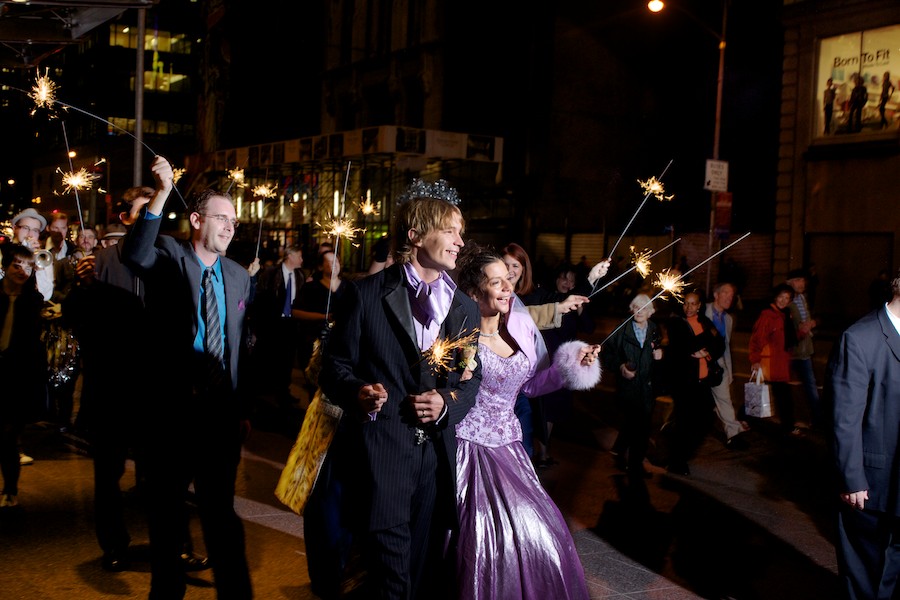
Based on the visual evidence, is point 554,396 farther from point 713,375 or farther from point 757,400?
point 757,400

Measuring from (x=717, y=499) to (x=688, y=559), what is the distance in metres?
1.75

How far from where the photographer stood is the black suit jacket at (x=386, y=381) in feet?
11.8

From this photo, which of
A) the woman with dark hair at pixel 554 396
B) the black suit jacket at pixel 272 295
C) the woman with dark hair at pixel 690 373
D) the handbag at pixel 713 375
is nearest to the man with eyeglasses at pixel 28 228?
the black suit jacket at pixel 272 295

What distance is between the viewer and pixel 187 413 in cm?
405

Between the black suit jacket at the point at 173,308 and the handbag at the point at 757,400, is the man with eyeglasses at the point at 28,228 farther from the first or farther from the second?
the handbag at the point at 757,400

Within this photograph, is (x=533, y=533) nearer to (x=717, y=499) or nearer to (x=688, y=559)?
(x=688, y=559)

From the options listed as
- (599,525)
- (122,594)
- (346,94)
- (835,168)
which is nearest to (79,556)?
(122,594)

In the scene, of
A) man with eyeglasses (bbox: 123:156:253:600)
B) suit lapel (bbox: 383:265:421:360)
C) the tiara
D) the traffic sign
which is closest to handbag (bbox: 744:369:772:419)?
the tiara

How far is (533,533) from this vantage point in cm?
408

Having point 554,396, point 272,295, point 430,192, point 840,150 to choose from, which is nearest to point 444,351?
point 430,192

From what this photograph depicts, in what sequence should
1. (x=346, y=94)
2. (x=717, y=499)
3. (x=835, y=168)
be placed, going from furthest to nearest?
(x=346, y=94)
(x=835, y=168)
(x=717, y=499)

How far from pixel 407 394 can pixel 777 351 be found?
7564mm

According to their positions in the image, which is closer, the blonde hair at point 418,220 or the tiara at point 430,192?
the blonde hair at point 418,220

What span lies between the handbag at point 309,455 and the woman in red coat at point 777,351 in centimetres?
696
